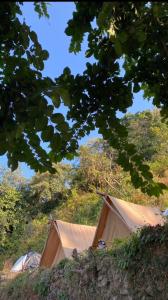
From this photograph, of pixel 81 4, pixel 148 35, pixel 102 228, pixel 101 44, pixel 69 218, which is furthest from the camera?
pixel 69 218

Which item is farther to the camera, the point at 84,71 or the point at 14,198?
the point at 14,198

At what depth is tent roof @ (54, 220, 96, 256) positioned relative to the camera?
16.2 meters

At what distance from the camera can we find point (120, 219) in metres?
13.6

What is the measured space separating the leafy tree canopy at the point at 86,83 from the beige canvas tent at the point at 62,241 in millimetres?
14126

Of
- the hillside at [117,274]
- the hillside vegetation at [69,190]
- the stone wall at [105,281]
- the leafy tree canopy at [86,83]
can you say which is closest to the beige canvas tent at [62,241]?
the hillside at [117,274]

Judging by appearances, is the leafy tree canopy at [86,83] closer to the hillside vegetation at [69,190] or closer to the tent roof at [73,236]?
the tent roof at [73,236]

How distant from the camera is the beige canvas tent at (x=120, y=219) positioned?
13.5 meters

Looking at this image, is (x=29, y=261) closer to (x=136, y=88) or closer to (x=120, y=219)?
(x=120, y=219)

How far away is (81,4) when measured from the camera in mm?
1861

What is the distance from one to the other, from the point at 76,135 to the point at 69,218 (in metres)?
24.6

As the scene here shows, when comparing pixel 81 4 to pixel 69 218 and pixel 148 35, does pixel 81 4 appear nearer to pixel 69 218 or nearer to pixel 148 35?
pixel 148 35

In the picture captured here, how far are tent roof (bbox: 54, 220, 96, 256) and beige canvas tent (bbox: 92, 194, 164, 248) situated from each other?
204 centimetres

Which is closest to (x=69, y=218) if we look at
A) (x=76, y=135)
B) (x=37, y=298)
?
(x=37, y=298)

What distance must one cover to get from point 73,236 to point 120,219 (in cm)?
372
